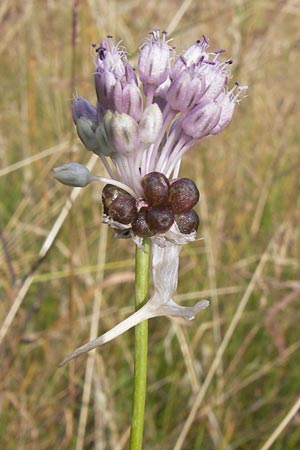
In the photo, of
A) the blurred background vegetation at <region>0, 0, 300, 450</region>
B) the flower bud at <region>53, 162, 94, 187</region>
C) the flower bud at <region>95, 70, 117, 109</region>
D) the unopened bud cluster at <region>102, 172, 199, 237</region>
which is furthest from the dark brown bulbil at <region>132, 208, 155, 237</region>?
the blurred background vegetation at <region>0, 0, 300, 450</region>

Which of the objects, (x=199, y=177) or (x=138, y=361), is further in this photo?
(x=199, y=177)

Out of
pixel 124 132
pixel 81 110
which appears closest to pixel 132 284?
pixel 81 110

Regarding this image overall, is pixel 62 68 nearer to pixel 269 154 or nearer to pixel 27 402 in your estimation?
pixel 269 154

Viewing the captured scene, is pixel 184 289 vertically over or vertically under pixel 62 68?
under

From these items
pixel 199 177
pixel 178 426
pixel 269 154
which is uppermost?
pixel 269 154

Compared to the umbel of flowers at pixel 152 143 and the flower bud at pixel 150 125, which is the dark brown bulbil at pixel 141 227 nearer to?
the umbel of flowers at pixel 152 143

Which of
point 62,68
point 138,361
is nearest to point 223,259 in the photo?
point 62,68

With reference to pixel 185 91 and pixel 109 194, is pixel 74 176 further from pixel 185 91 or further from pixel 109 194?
pixel 185 91
